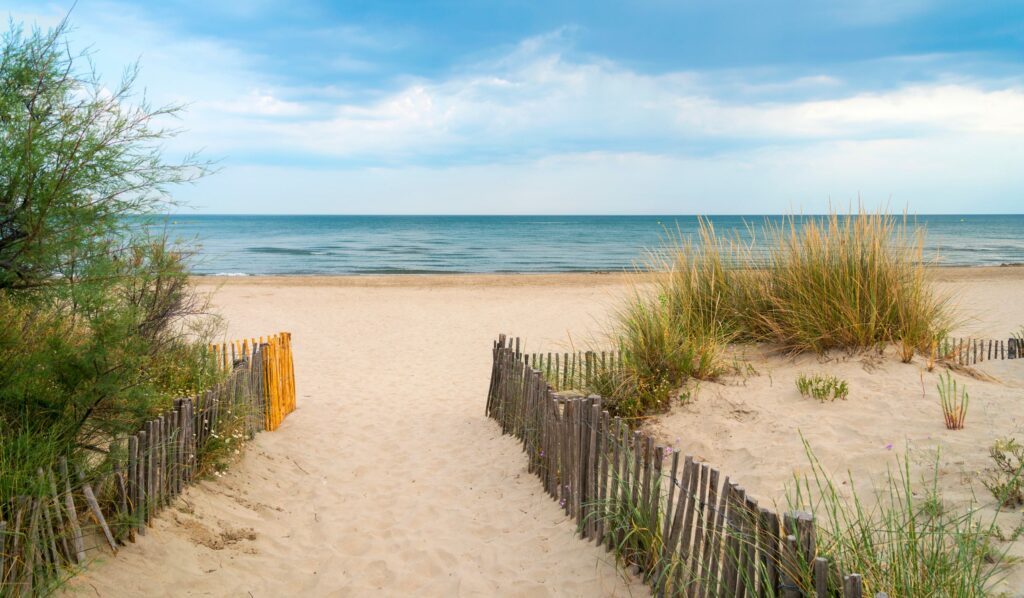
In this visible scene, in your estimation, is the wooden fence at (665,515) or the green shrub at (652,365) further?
the green shrub at (652,365)

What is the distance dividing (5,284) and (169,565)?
6.02ft

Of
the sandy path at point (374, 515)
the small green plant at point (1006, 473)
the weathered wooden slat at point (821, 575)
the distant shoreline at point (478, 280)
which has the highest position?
the weathered wooden slat at point (821, 575)

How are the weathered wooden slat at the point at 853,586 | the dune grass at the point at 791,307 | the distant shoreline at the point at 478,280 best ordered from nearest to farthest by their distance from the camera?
the weathered wooden slat at the point at 853,586 < the dune grass at the point at 791,307 < the distant shoreline at the point at 478,280

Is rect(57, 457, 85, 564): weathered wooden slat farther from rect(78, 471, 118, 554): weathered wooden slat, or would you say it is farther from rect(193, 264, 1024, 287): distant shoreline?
rect(193, 264, 1024, 287): distant shoreline

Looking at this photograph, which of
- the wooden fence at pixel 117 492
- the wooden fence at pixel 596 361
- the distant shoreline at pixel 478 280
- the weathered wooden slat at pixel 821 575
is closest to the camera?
the weathered wooden slat at pixel 821 575

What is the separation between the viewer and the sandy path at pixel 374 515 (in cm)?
413

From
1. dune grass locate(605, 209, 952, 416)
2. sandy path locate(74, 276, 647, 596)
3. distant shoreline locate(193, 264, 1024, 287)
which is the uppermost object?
dune grass locate(605, 209, 952, 416)

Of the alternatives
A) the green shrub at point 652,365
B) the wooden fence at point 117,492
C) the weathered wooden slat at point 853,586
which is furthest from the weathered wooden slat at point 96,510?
the green shrub at point 652,365

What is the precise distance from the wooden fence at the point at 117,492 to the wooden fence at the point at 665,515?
102 inches

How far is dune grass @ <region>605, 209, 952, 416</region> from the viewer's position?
649 cm

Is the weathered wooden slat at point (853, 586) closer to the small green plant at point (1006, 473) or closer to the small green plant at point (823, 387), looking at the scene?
the small green plant at point (1006, 473)

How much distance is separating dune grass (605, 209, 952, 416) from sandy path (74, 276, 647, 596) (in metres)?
1.62

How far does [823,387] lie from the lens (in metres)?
5.97

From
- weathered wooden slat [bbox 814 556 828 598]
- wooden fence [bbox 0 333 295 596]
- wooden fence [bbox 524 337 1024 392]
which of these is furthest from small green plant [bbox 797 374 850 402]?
wooden fence [bbox 0 333 295 596]
